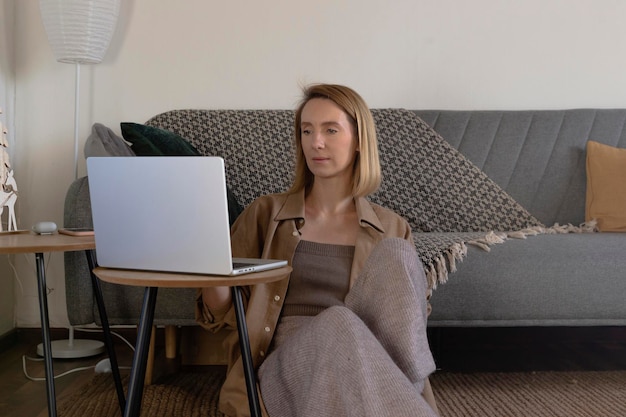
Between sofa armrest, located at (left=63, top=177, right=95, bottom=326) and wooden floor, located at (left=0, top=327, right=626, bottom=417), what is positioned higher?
sofa armrest, located at (left=63, top=177, right=95, bottom=326)

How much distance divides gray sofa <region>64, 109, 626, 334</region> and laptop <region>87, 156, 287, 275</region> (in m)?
0.89

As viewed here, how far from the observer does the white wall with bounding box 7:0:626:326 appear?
307 centimetres

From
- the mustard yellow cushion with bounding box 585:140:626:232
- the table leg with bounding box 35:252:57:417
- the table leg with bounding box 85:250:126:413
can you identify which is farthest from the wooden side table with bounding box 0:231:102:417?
the mustard yellow cushion with bounding box 585:140:626:232

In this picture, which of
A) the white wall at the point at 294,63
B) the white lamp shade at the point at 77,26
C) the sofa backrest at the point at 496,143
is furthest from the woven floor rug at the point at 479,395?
the white lamp shade at the point at 77,26

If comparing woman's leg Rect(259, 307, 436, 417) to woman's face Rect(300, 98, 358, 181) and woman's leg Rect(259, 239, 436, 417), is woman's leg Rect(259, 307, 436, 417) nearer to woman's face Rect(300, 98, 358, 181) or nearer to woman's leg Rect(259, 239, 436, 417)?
woman's leg Rect(259, 239, 436, 417)

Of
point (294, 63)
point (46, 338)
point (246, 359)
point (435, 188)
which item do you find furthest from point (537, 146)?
point (46, 338)

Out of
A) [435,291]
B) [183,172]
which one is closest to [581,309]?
[435,291]

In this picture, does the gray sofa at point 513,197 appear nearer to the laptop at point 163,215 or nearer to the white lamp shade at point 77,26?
the white lamp shade at point 77,26

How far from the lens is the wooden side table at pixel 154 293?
129cm

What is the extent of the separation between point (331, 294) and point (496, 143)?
1550 mm

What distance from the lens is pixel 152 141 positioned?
254 centimetres

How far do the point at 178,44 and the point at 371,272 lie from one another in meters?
1.95

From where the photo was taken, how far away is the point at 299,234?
1.71m

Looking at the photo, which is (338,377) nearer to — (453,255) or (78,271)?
(453,255)
